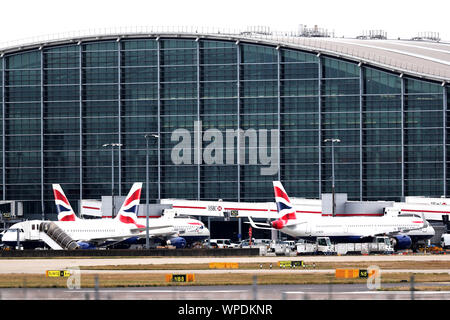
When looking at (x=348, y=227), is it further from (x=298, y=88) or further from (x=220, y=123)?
(x=220, y=123)

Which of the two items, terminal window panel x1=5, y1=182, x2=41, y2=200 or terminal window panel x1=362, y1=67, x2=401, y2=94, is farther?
terminal window panel x1=5, y1=182, x2=41, y2=200

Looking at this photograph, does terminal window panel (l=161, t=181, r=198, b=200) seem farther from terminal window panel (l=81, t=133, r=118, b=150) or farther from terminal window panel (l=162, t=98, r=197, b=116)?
terminal window panel (l=81, t=133, r=118, b=150)

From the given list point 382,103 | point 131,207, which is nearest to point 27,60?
point 382,103

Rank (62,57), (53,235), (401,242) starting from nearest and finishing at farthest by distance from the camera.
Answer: (53,235), (401,242), (62,57)

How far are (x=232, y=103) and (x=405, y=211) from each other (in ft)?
123

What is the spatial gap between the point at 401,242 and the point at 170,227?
2895 cm

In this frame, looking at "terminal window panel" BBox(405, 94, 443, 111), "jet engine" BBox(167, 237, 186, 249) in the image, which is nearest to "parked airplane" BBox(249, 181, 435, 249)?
"jet engine" BBox(167, 237, 186, 249)

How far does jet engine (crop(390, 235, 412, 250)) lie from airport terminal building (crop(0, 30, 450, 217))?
40619 millimetres

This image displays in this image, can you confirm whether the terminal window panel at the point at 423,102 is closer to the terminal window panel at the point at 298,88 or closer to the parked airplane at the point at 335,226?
the terminal window panel at the point at 298,88

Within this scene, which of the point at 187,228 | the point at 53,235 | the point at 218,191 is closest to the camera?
the point at 53,235

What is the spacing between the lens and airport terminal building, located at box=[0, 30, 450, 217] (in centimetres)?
15575

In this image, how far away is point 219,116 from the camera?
531 feet

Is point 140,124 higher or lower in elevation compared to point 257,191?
higher
